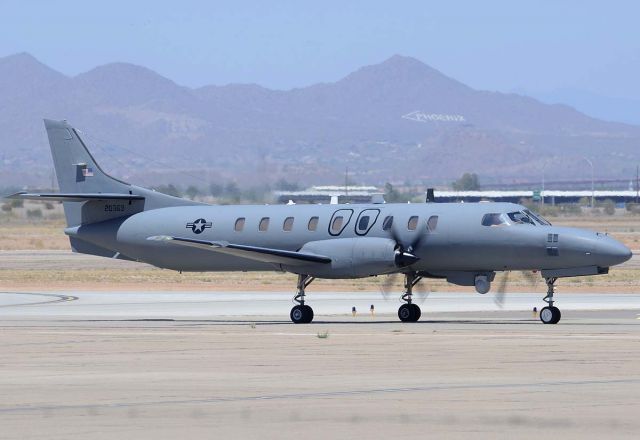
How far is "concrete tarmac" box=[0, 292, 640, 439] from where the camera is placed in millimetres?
16875

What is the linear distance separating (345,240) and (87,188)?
9.93 meters

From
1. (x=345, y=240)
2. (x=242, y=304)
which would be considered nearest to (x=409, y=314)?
(x=345, y=240)

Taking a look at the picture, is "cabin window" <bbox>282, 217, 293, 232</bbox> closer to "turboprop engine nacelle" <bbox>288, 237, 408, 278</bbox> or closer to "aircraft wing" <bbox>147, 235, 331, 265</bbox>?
"aircraft wing" <bbox>147, 235, 331, 265</bbox>

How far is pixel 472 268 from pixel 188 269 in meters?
9.05

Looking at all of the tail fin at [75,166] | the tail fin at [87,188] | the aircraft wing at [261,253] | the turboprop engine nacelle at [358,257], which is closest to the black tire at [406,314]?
the turboprop engine nacelle at [358,257]

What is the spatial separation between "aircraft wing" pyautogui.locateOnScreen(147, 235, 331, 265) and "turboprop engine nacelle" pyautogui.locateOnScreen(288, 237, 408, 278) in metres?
0.27

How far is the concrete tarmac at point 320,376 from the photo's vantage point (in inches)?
664

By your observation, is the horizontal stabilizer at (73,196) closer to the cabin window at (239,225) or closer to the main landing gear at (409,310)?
the cabin window at (239,225)

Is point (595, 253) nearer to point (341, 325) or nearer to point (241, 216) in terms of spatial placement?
point (341, 325)

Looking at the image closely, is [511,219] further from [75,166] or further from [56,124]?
[56,124]

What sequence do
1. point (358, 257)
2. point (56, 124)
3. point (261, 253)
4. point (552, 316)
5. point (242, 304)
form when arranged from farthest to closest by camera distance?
point (242, 304), point (56, 124), point (261, 253), point (358, 257), point (552, 316)

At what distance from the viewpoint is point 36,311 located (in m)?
42.6

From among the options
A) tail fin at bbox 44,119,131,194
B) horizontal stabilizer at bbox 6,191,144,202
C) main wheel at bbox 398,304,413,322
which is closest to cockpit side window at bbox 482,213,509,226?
main wheel at bbox 398,304,413,322

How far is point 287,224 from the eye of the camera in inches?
1512
